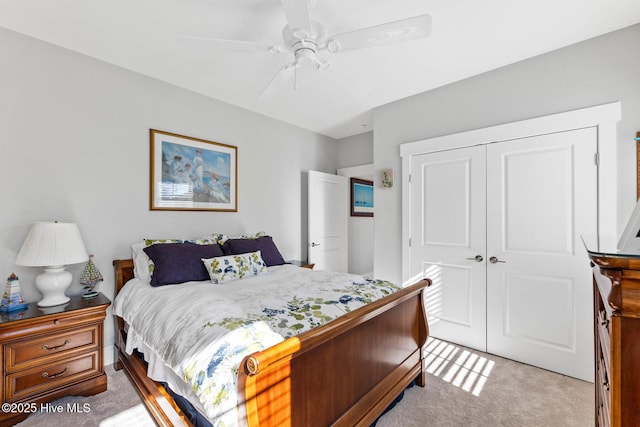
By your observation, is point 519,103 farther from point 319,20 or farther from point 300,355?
point 300,355

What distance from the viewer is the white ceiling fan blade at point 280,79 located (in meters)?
2.03

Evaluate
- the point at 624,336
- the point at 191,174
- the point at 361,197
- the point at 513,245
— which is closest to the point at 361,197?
the point at 361,197

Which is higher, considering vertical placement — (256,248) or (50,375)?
(256,248)

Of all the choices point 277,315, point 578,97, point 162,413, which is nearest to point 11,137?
point 162,413

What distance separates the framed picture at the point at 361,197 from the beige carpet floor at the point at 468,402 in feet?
11.0

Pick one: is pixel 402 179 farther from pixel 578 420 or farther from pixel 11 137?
pixel 11 137

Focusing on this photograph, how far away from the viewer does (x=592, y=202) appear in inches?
89.0

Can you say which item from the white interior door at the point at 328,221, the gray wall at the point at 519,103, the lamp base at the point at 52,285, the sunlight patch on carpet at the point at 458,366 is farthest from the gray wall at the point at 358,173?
the lamp base at the point at 52,285

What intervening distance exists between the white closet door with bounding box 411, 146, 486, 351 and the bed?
93 centimetres

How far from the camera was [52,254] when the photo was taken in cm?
196

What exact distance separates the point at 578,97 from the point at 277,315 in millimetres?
2872

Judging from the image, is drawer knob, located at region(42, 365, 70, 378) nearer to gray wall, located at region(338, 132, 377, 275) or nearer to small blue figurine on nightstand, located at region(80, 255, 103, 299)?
small blue figurine on nightstand, located at region(80, 255, 103, 299)

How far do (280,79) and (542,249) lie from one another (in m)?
2.60

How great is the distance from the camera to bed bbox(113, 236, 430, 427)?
1.11 meters
